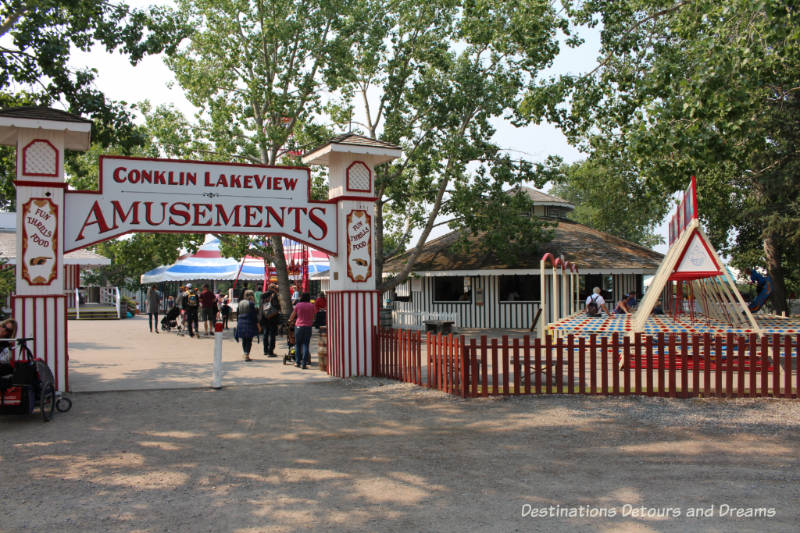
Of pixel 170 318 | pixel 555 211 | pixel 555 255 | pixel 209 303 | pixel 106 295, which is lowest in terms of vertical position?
pixel 170 318

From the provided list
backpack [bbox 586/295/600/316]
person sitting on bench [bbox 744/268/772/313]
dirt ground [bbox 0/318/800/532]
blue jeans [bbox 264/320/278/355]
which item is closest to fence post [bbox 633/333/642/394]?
dirt ground [bbox 0/318/800/532]

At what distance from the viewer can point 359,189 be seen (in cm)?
1276

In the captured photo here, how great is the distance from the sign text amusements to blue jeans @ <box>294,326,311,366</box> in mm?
2003

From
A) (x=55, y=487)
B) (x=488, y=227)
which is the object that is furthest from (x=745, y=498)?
(x=488, y=227)

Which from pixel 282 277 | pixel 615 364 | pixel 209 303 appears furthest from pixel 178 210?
pixel 282 277

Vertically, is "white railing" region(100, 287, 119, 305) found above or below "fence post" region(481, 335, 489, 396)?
above

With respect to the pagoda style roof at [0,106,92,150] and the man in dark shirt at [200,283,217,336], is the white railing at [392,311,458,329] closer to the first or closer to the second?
the man in dark shirt at [200,283,217,336]

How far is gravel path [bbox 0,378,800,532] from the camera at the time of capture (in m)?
5.05

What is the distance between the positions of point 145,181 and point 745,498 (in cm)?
992

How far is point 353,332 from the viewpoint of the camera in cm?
1255

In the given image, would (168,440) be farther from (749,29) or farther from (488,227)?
(488,227)

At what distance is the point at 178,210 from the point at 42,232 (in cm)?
212

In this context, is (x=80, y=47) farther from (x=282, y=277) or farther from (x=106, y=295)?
(x=106, y=295)

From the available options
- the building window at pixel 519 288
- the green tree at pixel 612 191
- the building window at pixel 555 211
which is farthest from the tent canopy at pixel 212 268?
the green tree at pixel 612 191
